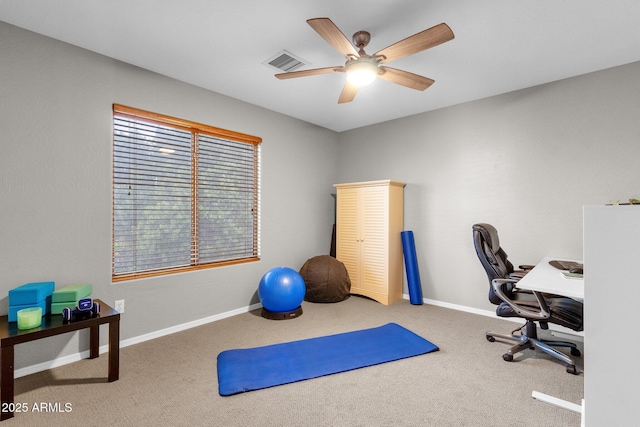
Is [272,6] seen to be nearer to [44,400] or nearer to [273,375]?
[273,375]

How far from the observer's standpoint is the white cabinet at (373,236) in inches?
159

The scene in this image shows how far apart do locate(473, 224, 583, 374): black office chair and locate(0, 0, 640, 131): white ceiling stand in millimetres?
1537

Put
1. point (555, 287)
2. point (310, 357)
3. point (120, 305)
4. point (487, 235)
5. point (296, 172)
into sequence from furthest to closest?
point (296, 172), point (120, 305), point (487, 235), point (310, 357), point (555, 287)

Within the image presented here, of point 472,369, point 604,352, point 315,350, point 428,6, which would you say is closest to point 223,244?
point 315,350

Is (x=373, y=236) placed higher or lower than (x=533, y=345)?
higher

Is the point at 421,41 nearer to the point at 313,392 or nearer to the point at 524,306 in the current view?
the point at 524,306

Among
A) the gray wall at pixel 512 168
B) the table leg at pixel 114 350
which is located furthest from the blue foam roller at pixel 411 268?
the table leg at pixel 114 350

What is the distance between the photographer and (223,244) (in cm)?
358

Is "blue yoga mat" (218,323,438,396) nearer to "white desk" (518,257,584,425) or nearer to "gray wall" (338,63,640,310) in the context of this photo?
"white desk" (518,257,584,425)

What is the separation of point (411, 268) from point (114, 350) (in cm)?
326

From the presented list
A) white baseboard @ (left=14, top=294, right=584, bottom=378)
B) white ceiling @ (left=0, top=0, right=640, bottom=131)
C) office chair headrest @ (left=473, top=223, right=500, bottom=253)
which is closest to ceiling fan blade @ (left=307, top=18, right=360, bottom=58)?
white ceiling @ (left=0, top=0, right=640, bottom=131)

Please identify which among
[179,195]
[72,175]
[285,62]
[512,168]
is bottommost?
[179,195]

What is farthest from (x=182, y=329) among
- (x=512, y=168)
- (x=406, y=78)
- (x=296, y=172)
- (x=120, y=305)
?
(x=512, y=168)

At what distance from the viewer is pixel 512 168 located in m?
3.41
